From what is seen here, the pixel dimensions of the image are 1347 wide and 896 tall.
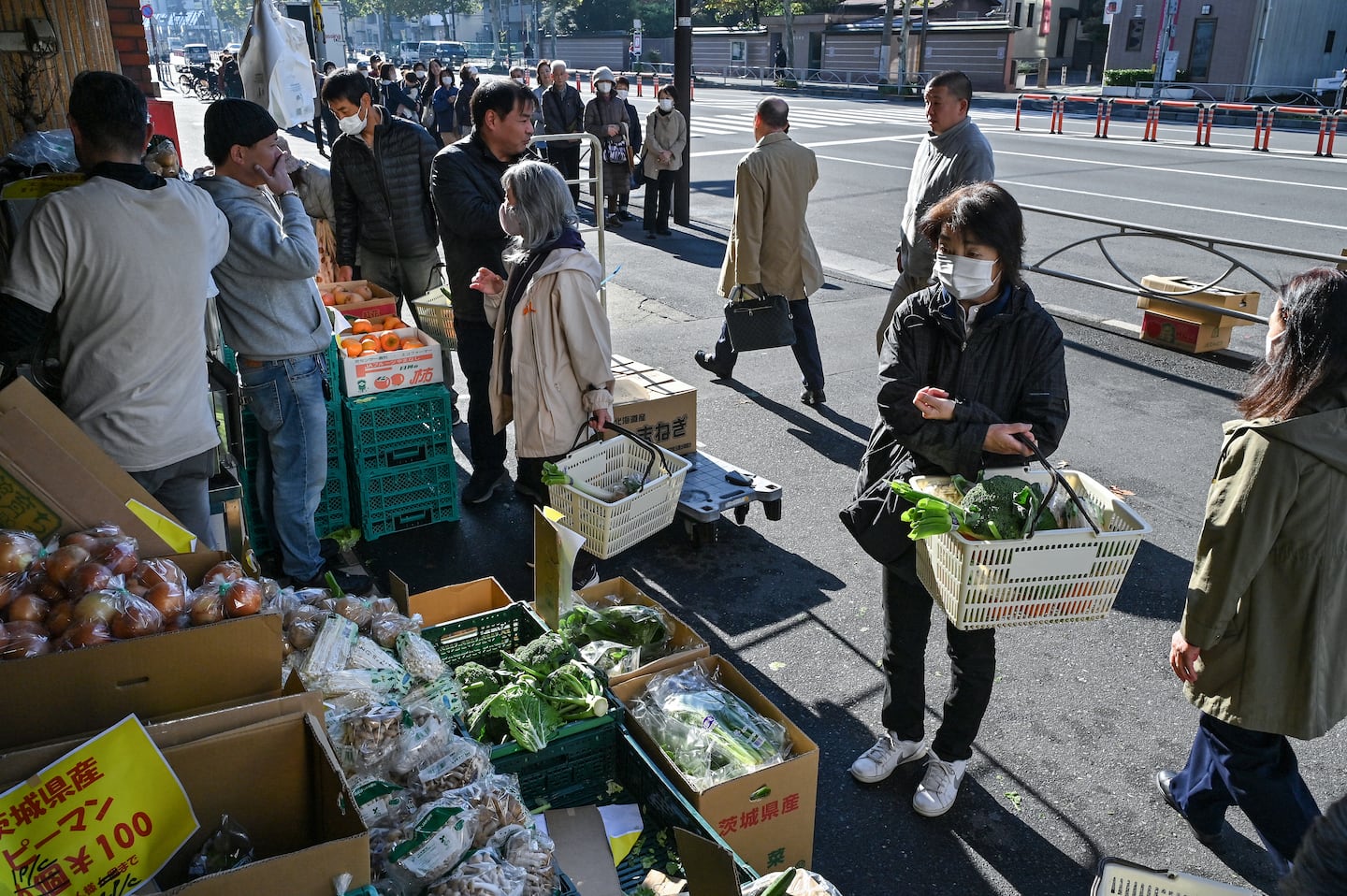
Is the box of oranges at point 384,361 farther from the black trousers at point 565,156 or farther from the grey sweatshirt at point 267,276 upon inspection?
the black trousers at point 565,156

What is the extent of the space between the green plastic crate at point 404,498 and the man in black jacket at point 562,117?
9.55m

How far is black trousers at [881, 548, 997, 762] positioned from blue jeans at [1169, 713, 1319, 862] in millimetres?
708

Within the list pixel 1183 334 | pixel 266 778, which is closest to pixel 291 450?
pixel 266 778

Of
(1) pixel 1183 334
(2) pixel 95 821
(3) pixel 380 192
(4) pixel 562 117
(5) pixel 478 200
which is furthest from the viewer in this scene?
(4) pixel 562 117

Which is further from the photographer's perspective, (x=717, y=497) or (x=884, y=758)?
(x=717, y=497)

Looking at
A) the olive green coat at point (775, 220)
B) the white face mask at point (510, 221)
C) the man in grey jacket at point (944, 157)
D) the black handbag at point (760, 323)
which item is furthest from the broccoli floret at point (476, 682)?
the olive green coat at point (775, 220)

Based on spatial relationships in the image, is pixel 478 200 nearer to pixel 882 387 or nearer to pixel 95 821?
pixel 882 387

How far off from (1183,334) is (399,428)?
6927 millimetres

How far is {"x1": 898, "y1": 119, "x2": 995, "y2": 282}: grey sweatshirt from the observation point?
5.80 m

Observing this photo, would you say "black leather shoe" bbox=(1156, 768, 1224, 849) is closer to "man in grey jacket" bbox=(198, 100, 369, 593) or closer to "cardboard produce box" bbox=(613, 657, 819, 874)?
"cardboard produce box" bbox=(613, 657, 819, 874)

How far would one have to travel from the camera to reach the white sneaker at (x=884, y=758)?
363 centimetres

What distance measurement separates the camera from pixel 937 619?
187 inches

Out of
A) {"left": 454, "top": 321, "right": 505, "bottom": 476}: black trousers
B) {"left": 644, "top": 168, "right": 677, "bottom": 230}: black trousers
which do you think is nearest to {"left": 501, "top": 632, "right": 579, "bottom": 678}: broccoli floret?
{"left": 454, "top": 321, "right": 505, "bottom": 476}: black trousers

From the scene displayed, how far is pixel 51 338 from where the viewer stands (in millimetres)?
3281
